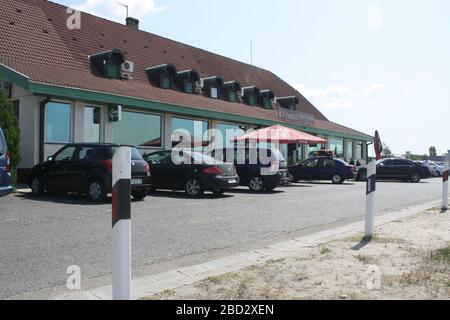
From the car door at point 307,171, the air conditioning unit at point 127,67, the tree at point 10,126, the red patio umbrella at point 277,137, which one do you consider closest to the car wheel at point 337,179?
the car door at point 307,171

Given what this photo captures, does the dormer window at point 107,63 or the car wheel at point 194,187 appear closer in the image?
the car wheel at point 194,187

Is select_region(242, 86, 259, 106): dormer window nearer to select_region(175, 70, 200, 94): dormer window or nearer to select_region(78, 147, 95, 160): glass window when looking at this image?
select_region(175, 70, 200, 94): dormer window

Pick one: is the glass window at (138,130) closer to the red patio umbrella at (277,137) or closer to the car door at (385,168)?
the red patio umbrella at (277,137)

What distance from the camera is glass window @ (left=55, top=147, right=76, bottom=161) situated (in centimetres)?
1296

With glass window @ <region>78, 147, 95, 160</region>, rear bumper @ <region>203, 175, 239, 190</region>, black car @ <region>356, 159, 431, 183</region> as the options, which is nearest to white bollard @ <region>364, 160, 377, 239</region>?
rear bumper @ <region>203, 175, 239, 190</region>

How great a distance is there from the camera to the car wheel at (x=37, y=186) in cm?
1337

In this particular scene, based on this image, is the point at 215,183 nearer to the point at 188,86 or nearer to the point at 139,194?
the point at 139,194

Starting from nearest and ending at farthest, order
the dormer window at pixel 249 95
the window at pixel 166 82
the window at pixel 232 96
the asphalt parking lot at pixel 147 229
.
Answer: the asphalt parking lot at pixel 147 229, the window at pixel 166 82, the window at pixel 232 96, the dormer window at pixel 249 95

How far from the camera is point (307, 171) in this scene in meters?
24.3

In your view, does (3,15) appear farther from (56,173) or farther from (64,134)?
(56,173)

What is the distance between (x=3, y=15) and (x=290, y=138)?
1358 centimetres

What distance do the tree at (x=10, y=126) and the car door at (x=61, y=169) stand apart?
2318 millimetres

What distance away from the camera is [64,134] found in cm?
1822

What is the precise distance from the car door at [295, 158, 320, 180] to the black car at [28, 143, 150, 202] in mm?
12876
